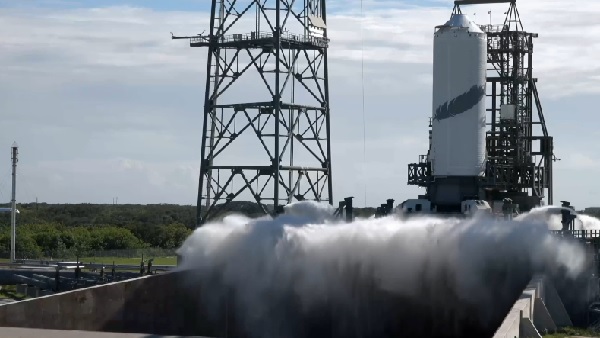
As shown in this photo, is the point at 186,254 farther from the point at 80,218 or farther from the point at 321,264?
the point at 80,218

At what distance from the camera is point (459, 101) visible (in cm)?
5319

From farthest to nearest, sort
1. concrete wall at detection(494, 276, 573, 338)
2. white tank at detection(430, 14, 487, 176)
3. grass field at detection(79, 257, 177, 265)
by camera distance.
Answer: grass field at detection(79, 257, 177, 265)
white tank at detection(430, 14, 487, 176)
concrete wall at detection(494, 276, 573, 338)

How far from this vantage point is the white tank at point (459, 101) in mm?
52969

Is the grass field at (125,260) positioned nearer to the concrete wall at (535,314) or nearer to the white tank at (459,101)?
the white tank at (459,101)

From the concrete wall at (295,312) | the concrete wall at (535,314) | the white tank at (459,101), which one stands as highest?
the white tank at (459,101)

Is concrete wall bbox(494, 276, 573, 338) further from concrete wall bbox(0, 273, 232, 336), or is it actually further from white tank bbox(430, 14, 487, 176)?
white tank bbox(430, 14, 487, 176)

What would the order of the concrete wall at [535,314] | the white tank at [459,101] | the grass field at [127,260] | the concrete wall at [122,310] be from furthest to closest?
1. the grass field at [127,260]
2. the white tank at [459,101]
3. the concrete wall at [122,310]
4. the concrete wall at [535,314]

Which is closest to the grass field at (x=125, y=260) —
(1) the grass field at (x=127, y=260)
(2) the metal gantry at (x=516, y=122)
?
(1) the grass field at (x=127, y=260)

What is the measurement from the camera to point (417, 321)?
43312 millimetres

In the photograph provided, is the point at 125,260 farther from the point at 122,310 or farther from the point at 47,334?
the point at 47,334

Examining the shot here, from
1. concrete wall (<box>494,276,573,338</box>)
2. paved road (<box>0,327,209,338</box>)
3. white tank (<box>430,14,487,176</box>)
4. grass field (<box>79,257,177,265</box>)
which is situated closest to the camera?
concrete wall (<box>494,276,573,338</box>)

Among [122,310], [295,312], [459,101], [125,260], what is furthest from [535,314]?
[125,260]

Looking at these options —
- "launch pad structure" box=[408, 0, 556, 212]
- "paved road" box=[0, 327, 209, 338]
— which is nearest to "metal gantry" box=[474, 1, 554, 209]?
"launch pad structure" box=[408, 0, 556, 212]

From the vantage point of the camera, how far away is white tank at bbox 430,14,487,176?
52969 millimetres
